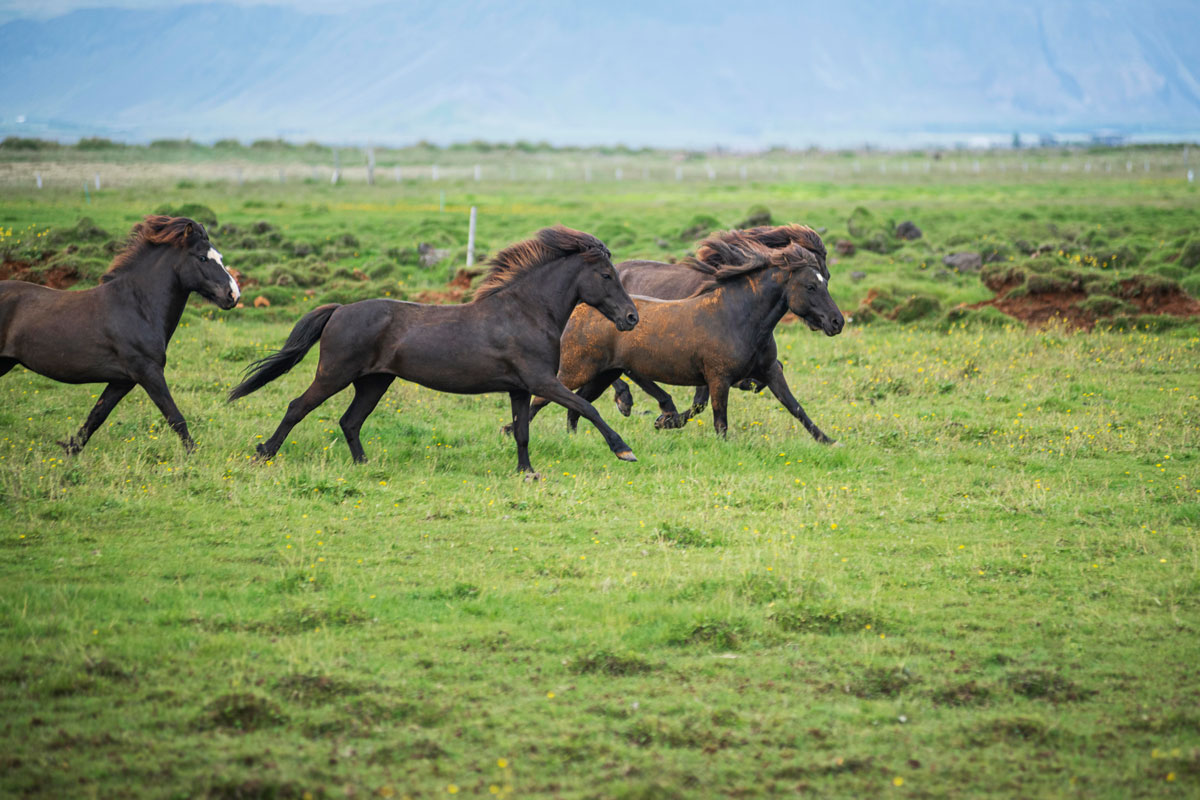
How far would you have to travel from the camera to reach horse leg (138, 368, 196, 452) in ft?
35.1

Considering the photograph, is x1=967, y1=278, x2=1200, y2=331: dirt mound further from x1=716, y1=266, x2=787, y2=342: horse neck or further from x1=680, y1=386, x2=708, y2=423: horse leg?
x1=716, y1=266, x2=787, y2=342: horse neck

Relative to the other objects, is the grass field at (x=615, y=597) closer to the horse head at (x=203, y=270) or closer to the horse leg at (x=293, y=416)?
the horse leg at (x=293, y=416)

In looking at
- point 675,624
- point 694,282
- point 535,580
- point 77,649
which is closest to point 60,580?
point 77,649

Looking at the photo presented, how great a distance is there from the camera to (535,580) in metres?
7.60

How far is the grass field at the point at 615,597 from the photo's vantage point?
16.8ft

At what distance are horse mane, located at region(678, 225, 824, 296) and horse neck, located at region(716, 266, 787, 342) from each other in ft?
0.43

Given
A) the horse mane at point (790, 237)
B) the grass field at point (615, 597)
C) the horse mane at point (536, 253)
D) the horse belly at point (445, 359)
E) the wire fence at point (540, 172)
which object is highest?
the wire fence at point (540, 172)

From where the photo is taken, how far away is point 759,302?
38.4 ft

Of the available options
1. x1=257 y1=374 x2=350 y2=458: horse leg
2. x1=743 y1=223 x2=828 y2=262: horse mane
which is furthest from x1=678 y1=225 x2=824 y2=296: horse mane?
x1=257 y1=374 x2=350 y2=458: horse leg

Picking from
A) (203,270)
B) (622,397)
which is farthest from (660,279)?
(203,270)

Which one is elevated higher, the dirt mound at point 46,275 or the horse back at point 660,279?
the horse back at point 660,279

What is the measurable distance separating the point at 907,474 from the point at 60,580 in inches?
293

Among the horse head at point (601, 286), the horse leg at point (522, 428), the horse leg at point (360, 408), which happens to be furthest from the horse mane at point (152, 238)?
the horse head at point (601, 286)

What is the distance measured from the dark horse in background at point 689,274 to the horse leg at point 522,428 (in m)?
2.23
